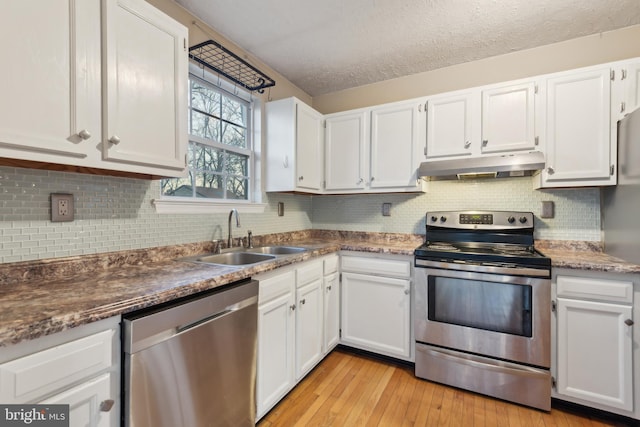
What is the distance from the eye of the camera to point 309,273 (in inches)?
80.5

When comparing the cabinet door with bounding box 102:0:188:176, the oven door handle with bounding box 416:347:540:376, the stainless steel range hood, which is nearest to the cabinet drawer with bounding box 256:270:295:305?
the cabinet door with bounding box 102:0:188:176

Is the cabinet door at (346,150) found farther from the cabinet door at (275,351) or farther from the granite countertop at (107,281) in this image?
the cabinet door at (275,351)

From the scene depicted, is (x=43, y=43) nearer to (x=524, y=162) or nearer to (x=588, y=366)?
(x=524, y=162)

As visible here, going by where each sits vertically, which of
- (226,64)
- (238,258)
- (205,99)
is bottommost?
(238,258)

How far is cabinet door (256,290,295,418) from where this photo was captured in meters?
1.61

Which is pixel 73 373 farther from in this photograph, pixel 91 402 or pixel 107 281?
pixel 107 281

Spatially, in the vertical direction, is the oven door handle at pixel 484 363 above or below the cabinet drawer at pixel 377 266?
below

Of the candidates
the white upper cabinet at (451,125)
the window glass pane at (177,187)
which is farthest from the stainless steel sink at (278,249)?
the white upper cabinet at (451,125)

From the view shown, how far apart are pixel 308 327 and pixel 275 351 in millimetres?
373

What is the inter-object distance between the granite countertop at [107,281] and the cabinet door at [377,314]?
1.79 feet

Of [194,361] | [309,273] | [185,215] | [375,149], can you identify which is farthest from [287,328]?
[375,149]

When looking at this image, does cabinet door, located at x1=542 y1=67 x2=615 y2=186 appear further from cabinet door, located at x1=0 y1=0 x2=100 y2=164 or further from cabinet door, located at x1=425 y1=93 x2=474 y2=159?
cabinet door, located at x1=0 y1=0 x2=100 y2=164

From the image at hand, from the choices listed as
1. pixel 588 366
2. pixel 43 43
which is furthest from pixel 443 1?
pixel 588 366

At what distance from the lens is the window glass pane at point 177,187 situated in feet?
6.08
